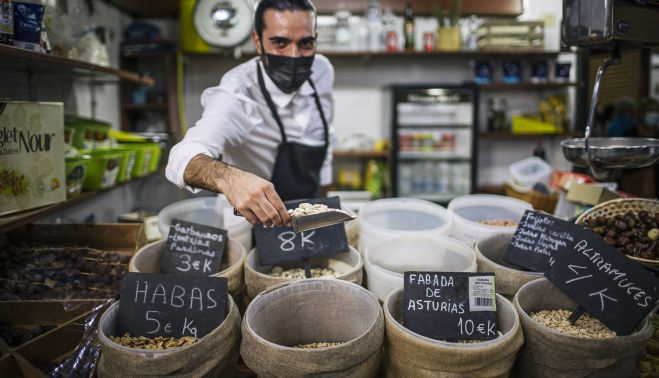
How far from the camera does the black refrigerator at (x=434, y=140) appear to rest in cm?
457

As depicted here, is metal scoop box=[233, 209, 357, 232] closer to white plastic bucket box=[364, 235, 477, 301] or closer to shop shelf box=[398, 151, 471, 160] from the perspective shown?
white plastic bucket box=[364, 235, 477, 301]

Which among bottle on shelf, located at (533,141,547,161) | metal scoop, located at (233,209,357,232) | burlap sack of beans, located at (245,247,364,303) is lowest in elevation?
burlap sack of beans, located at (245,247,364,303)

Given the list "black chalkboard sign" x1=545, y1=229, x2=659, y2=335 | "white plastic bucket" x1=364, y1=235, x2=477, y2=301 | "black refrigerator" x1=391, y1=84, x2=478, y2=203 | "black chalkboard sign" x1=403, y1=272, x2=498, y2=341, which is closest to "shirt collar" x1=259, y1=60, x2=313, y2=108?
"white plastic bucket" x1=364, y1=235, x2=477, y2=301

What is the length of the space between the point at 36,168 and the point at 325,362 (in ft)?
4.33

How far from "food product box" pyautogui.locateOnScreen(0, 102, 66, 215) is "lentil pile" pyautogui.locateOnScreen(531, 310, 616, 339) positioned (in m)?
1.69

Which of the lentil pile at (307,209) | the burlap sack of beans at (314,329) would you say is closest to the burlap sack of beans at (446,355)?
the burlap sack of beans at (314,329)

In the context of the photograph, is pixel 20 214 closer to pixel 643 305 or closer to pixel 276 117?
pixel 276 117

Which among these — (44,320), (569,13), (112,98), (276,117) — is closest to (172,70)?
(112,98)

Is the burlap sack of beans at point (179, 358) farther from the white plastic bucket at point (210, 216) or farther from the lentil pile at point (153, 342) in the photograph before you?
the white plastic bucket at point (210, 216)

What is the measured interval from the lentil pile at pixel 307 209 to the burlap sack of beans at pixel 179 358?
0.96ft

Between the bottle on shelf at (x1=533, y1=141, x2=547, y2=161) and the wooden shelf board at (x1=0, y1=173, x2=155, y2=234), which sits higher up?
the bottle on shelf at (x1=533, y1=141, x2=547, y2=161)

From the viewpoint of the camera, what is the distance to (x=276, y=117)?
1891 mm

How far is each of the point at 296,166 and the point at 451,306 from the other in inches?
44.7

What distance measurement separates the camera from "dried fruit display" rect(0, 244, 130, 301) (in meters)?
1.44
